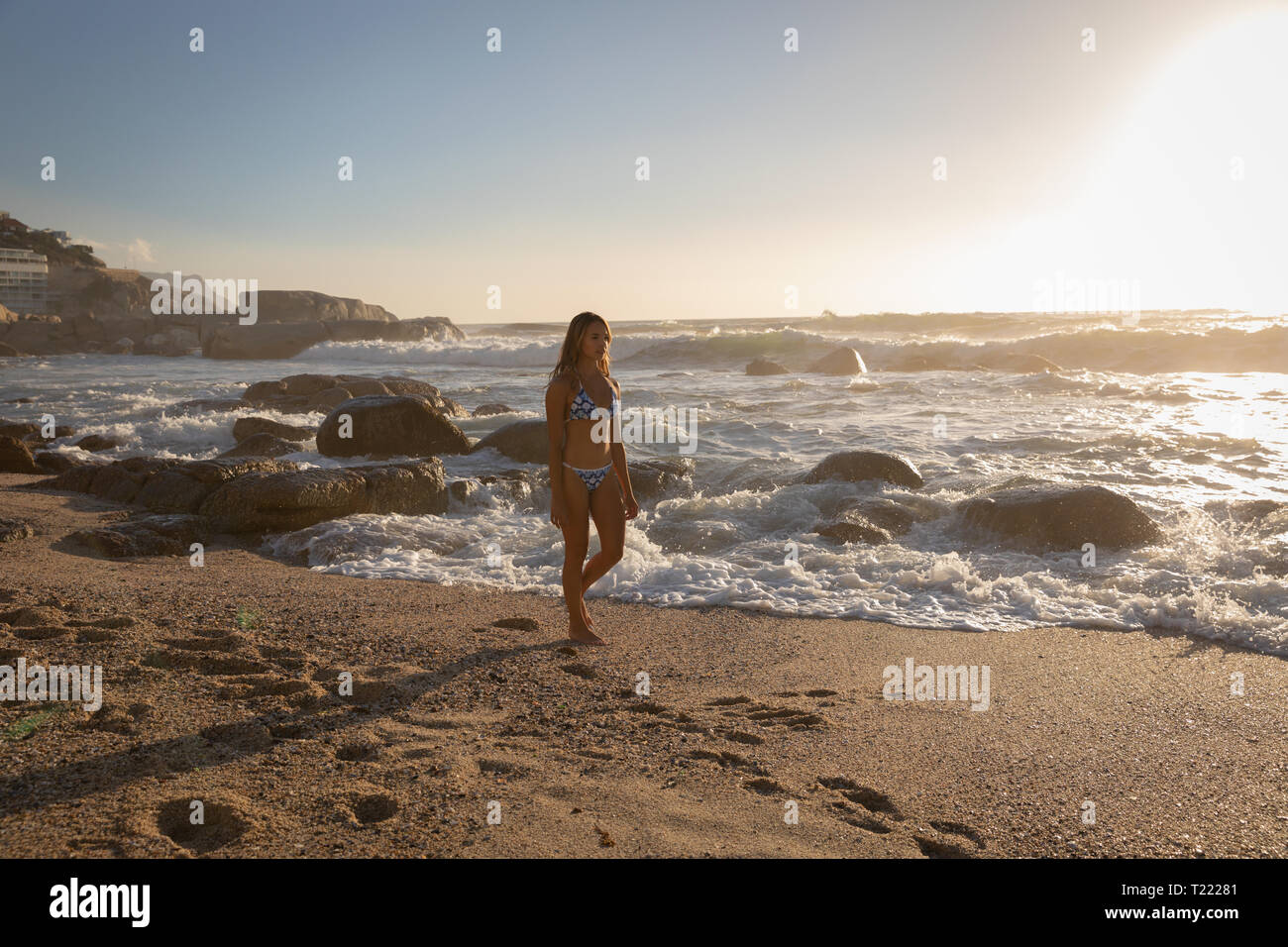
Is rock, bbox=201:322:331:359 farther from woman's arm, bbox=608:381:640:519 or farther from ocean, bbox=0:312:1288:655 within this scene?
woman's arm, bbox=608:381:640:519

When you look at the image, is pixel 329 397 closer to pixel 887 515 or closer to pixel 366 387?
pixel 366 387

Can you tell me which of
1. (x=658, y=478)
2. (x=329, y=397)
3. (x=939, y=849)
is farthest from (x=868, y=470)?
(x=329, y=397)

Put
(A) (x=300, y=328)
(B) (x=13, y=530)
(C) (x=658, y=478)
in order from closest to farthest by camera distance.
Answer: (B) (x=13, y=530), (C) (x=658, y=478), (A) (x=300, y=328)

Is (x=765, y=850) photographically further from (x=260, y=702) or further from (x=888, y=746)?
(x=260, y=702)

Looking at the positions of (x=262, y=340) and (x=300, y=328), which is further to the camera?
(x=300, y=328)

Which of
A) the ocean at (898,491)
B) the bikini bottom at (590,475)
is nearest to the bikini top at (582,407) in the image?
the bikini bottom at (590,475)

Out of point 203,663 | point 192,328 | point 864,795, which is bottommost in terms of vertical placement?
point 864,795

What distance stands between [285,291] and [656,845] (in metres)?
57.5

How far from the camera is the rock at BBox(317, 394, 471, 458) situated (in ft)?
35.2

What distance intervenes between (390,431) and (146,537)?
14.3 ft

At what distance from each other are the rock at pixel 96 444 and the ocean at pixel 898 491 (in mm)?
181

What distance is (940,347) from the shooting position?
99.4 ft

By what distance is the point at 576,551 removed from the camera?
15.8ft
